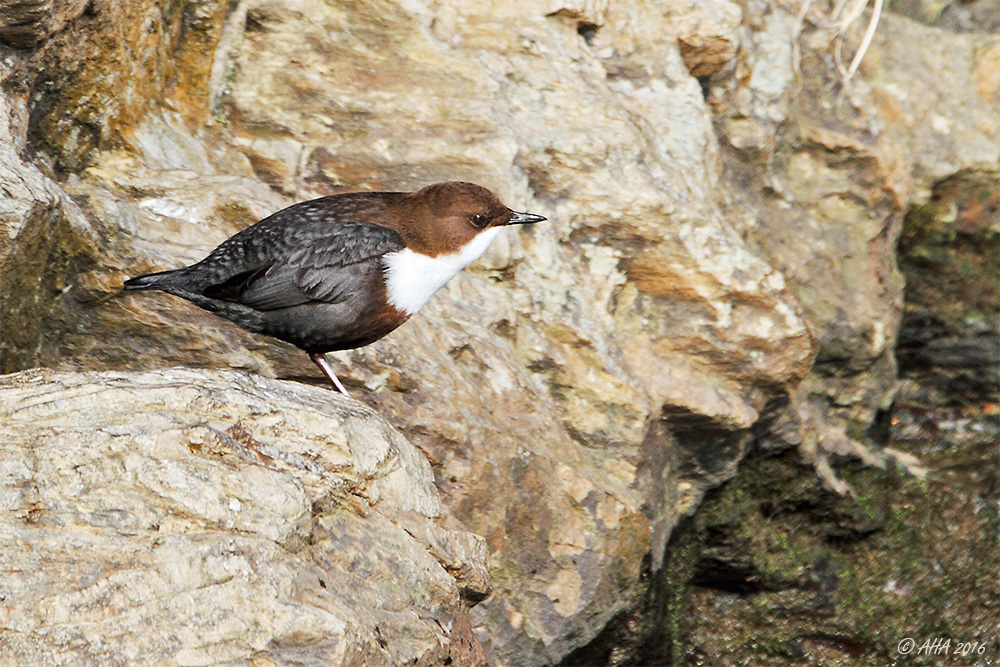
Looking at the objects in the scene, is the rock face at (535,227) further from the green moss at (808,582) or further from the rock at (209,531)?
the rock at (209,531)

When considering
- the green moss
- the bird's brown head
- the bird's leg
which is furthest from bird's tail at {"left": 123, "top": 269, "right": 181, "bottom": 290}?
the green moss

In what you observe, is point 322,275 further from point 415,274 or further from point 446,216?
point 446,216

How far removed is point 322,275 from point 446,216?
575mm

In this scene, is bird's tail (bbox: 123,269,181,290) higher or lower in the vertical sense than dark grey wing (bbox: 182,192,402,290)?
lower

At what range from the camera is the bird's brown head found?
4.17m

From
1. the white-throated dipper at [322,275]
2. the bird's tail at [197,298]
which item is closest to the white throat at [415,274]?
the white-throated dipper at [322,275]

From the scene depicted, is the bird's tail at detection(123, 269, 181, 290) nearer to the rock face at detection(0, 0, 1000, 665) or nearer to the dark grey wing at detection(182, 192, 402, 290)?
the dark grey wing at detection(182, 192, 402, 290)

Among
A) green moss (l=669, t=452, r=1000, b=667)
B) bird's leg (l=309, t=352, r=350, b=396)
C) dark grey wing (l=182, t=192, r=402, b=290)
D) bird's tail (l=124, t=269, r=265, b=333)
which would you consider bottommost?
green moss (l=669, t=452, r=1000, b=667)

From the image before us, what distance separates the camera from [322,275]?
3953 mm

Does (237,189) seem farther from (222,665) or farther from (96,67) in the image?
(222,665)

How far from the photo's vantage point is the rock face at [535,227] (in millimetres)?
4141

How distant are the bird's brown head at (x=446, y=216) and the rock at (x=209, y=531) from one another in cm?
99

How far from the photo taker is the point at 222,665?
99.4 inches

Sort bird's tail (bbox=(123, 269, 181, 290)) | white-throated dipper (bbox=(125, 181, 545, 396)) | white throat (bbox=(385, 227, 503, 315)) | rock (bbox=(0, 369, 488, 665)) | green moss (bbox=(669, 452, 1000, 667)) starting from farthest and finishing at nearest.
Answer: green moss (bbox=(669, 452, 1000, 667)) → white throat (bbox=(385, 227, 503, 315)) → white-throated dipper (bbox=(125, 181, 545, 396)) → bird's tail (bbox=(123, 269, 181, 290)) → rock (bbox=(0, 369, 488, 665))
